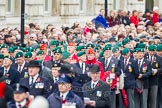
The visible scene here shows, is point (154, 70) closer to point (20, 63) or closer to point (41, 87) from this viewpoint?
point (20, 63)

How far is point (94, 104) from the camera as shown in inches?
666

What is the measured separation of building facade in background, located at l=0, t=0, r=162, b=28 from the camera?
111ft

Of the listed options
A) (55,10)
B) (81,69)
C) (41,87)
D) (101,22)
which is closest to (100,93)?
(41,87)

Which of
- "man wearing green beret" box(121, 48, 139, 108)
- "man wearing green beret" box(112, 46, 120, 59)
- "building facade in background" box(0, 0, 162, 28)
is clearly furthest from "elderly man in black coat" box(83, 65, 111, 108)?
"building facade in background" box(0, 0, 162, 28)

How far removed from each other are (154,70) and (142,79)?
0.47 m

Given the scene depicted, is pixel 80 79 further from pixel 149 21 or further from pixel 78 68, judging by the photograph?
pixel 149 21

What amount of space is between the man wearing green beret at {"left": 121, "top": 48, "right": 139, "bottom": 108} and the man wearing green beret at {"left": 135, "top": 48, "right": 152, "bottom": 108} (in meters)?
0.14

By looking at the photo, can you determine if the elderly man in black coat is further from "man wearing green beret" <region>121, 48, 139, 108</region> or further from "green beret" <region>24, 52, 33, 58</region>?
"man wearing green beret" <region>121, 48, 139, 108</region>

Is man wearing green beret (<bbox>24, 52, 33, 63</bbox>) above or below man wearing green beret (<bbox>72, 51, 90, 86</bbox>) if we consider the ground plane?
above

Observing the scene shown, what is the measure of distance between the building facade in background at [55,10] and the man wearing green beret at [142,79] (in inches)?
375

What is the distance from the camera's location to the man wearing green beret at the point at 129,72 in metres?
21.7

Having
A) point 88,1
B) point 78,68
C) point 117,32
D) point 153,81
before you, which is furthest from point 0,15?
point 78,68

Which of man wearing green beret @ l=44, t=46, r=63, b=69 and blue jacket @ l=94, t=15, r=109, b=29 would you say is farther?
blue jacket @ l=94, t=15, r=109, b=29

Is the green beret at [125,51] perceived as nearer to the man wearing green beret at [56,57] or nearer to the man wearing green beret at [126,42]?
the man wearing green beret at [126,42]
